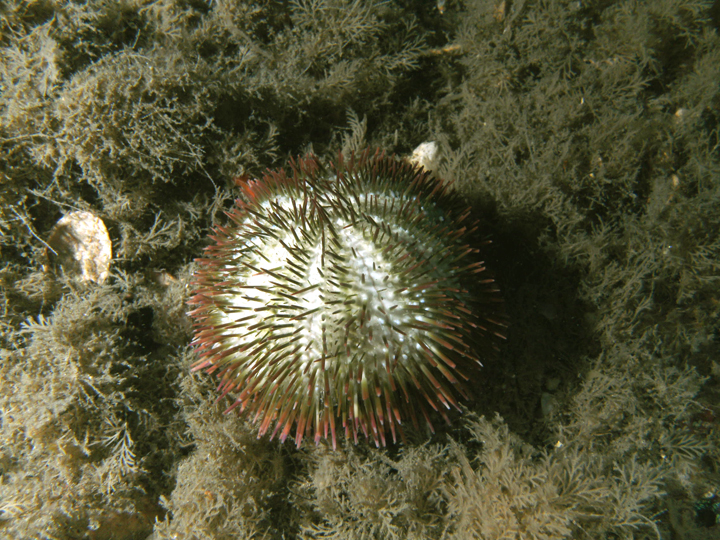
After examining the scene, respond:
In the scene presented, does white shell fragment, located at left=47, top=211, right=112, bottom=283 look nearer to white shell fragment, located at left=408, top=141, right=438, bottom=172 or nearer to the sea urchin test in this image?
the sea urchin test

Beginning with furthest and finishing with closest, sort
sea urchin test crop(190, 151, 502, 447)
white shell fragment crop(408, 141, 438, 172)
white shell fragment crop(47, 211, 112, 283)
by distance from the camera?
1. white shell fragment crop(408, 141, 438, 172)
2. white shell fragment crop(47, 211, 112, 283)
3. sea urchin test crop(190, 151, 502, 447)

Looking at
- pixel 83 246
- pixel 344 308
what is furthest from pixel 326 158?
pixel 83 246

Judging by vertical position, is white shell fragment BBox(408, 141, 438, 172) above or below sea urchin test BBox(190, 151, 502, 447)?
above

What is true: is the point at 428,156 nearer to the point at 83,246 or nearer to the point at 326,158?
the point at 326,158

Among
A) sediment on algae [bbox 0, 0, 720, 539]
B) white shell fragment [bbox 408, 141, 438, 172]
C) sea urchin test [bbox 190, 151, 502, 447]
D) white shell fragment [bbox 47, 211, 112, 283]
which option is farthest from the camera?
white shell fragment [bbox 408, 141, 438, 172]

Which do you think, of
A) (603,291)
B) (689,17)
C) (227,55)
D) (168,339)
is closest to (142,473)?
(168,339)

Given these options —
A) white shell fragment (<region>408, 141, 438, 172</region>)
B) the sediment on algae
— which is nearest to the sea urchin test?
the sediment on algae

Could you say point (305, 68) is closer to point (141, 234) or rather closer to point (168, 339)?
point (141, 234)
